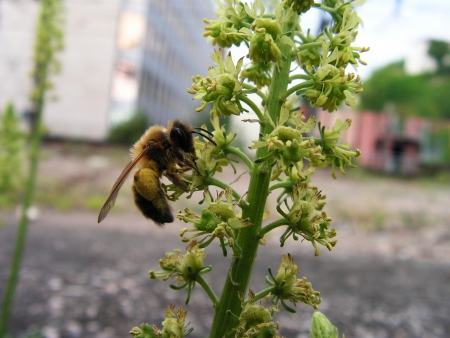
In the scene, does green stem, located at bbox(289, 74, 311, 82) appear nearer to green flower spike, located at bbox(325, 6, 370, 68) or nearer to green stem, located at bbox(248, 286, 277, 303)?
green flower spike, located at bbox(325, 6, 370, 68)

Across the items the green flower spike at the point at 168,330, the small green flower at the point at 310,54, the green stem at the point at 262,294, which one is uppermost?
the small green flower at the point at 310,54

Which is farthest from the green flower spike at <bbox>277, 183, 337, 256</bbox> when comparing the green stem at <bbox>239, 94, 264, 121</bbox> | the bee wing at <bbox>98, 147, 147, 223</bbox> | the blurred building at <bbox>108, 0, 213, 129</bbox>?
the blurred building at <bbox>108, 0, 213, 129</bbox>

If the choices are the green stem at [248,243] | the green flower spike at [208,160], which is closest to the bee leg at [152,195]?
the green flower spike at [208,160]

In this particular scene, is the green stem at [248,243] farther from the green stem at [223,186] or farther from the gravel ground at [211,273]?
the gravel ground at [211,273]

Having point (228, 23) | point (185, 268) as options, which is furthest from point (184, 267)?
point (228, 23)

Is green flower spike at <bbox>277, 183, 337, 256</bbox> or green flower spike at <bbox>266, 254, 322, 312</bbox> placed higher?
green flower spike at <bbox>277, 183, 337, 256</bbox>

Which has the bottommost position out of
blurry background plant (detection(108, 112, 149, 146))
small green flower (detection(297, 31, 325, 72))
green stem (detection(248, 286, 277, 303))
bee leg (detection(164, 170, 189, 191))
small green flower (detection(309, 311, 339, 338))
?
blurry background plant (detection(108, 112, 149, 146))
